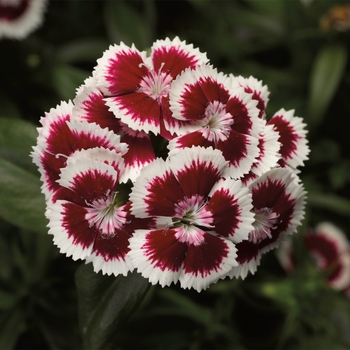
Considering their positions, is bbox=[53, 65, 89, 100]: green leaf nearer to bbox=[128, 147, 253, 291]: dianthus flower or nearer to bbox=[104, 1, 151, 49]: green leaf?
bbox=[104, 1, 151, 49]: green leaf

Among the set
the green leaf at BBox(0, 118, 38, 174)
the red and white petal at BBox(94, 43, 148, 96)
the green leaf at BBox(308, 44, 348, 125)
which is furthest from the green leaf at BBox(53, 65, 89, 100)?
the green leaf at BBox(308, 44, 348, 125)

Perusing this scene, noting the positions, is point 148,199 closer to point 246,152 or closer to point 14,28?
Answer: point 246,152

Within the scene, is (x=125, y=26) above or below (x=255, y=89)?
above

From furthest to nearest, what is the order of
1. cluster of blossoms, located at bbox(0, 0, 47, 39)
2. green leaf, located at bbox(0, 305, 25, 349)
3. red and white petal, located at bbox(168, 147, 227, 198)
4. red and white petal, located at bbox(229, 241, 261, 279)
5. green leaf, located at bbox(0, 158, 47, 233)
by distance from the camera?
cluster of blossoms, located at bbox(0, 0, 47, 39) → green leaf, located at bbox(0, 305, 25, 349) → green leaf, located at bbox(0, 158, 47, 233) → red and white petal, located at bbox(229, 241, 261, 279) → red and white petal, located at bbox(168, 147, 227, 198)

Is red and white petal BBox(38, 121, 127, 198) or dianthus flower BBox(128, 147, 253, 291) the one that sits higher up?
red and white petal BBox(38, 121, 127, 198)

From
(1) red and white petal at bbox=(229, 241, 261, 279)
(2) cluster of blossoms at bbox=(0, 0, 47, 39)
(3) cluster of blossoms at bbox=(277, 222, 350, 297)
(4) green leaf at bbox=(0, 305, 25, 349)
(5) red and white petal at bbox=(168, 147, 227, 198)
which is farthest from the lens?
(3) cluster of blossoms at bbox=(277, 222, 350, 297)

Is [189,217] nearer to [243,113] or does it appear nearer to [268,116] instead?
[243,113]

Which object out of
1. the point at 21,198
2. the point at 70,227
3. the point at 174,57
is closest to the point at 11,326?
the point at 21,198
